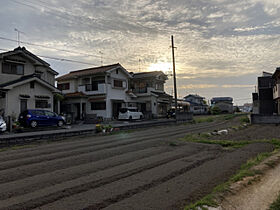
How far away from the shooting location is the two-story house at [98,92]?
94.8 feet

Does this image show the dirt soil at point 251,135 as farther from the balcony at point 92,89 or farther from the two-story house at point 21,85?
the balcony at point 92,89

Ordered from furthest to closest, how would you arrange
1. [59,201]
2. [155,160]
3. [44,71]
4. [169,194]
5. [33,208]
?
[44,71] < [155,160] < [169,194] < [59,201] < [33,208]

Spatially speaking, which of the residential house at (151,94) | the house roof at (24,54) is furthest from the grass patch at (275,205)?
the residential house at (151,94)

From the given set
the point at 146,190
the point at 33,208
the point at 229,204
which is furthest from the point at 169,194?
the point at 33,208

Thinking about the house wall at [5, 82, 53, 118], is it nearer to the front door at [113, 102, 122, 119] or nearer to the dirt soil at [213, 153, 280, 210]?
the front door at [113, 102, 122, 119]

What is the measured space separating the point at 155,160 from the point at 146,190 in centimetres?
290

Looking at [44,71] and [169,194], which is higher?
[44,71]

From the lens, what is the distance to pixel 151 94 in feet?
113

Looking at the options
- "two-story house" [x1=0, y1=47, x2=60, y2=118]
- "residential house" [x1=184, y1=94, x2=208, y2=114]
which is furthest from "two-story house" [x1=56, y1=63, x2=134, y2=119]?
"residential house" [x1=184, y1=94, x2=208, y2=114]

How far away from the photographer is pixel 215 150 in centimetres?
953

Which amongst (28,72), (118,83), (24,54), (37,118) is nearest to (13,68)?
(28,72)

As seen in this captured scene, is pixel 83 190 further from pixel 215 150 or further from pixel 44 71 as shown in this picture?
pixel 44 71

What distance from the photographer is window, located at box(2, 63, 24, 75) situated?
835 inches

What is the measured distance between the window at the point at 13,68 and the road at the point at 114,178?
15570 mm
